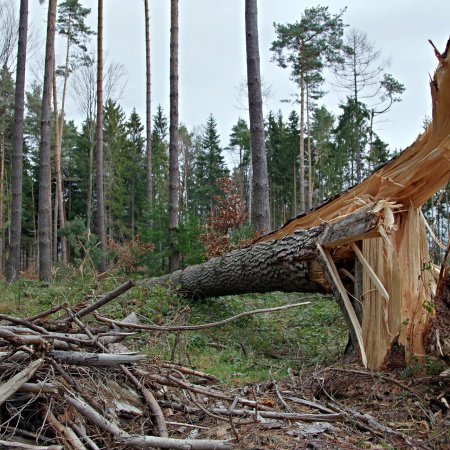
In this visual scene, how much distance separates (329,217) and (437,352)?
1.75m

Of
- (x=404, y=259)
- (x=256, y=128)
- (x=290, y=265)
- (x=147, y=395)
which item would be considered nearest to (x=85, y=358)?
(x=147, y=395)

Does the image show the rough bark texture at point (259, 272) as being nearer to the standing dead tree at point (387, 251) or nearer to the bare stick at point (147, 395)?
the standing dead tree at point (387, 251)

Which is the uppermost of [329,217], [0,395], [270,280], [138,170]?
[138,170]

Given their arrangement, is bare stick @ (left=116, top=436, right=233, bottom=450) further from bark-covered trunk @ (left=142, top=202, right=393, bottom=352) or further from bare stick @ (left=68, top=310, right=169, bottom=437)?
bark-covered trunk @ (left=142, top=202, right=393, bottom=352)

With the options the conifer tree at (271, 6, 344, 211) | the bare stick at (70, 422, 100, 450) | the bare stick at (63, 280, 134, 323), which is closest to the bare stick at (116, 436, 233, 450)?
the bare stick at (70, 422, 100, 450)

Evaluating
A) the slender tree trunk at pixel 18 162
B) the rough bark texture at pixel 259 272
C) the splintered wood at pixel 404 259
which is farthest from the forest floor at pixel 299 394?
the slender tree trunk at pixel 18 162

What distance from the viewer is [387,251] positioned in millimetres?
3938

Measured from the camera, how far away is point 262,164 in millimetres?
9117

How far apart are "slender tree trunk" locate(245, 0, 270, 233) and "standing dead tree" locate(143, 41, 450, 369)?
4.17 m

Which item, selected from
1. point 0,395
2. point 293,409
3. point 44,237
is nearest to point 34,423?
point 0,395

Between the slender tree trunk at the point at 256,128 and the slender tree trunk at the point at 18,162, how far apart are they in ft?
21.3

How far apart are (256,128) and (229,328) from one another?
4.57 meters

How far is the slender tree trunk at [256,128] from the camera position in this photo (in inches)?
356

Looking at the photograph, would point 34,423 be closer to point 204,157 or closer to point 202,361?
point 202,361
